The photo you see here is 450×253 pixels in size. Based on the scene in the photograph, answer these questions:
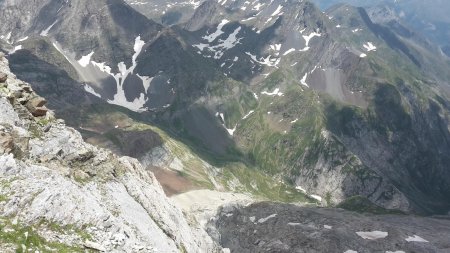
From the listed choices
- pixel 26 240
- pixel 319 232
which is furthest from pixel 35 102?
pixel 319 232

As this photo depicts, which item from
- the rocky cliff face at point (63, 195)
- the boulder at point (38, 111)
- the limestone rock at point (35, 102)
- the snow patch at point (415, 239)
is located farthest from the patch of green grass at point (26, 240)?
the snow patch at point (415, 239)

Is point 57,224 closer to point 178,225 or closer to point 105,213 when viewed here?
point 105,213

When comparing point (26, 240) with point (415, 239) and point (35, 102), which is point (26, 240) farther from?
point (415, 239)

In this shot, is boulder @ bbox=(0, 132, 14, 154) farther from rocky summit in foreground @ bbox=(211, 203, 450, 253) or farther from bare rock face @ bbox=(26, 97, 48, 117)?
rocky summit in foreground @ bbox=(211, 203, 450, 253)

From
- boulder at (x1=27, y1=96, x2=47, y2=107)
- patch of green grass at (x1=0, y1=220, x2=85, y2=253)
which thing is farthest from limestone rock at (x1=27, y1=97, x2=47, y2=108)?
patch of green grass at (x1=0, y1=220, x2=85, y2=253)

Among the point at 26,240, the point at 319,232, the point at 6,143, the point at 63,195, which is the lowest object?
the point at 319,232

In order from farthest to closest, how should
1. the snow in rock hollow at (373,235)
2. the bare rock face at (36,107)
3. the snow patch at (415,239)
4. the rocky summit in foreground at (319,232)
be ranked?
the snow in rock hollow at (373,235)
the snow patch at (415,239)
the rocky summit in foreground at (319,232)
the bare rock face at (36,107)

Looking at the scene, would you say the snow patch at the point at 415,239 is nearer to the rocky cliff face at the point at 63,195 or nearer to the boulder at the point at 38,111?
the rocky cliff face at the point at 63,195
